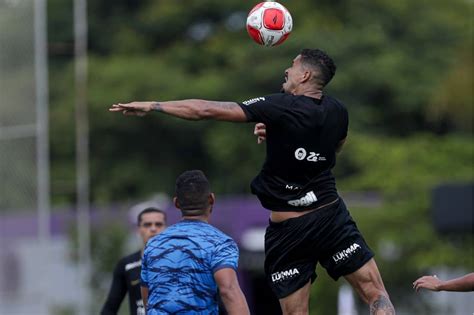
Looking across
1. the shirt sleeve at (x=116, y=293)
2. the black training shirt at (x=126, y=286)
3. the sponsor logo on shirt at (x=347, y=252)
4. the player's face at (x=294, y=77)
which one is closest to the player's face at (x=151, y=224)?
the black training shirt at (x=126, y=286)

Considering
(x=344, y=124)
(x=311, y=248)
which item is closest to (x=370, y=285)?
(x=311, y=248)

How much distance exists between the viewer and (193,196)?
844 centimetres

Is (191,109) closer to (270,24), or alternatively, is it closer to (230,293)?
(230,293)

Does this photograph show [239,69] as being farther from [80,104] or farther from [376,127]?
[80,104]

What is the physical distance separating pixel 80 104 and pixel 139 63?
1103 cm

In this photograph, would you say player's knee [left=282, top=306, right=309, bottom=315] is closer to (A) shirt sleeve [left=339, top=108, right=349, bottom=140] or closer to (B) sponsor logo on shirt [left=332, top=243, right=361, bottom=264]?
(B) sponsor logo on shirt [left=332, top=243, right=361, bottom=264]

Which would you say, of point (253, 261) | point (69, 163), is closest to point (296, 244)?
point (253, 261)

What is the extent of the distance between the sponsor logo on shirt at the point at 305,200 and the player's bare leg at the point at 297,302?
2.02 ft

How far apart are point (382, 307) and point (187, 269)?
5.76 feet

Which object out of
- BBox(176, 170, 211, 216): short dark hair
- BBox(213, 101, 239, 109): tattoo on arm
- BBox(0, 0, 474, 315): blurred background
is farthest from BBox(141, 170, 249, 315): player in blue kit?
BBox(0, 0, 474, 315): blurred background

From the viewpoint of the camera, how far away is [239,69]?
40.1 meters

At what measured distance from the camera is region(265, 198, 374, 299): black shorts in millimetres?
9289

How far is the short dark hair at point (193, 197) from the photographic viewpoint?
8.44m

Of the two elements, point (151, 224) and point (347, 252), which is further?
point (151, 224)
